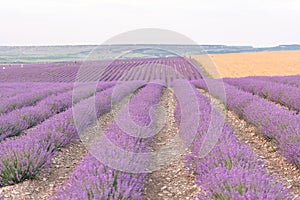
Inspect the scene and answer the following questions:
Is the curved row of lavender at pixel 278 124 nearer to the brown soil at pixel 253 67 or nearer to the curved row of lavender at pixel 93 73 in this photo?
the brown soil at pixel 253 67

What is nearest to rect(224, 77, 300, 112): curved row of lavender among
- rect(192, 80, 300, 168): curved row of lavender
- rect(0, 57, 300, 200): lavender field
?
rect(192, 80, 300, 168): curved row of lavender

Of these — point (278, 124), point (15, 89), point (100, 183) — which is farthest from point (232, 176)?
point (15, 89)

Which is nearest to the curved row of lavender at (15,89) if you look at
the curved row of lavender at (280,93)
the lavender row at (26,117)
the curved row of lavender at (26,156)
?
the lavender row at (26,117)

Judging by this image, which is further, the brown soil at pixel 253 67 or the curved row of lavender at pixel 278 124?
the brown soil at pixel 253 67

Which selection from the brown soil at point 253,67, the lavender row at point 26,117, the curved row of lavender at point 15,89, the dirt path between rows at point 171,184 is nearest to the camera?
the dirt path between rows at point 171,184

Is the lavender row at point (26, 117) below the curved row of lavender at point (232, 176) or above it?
below

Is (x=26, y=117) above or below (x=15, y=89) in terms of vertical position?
above

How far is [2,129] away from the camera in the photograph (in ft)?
18.4

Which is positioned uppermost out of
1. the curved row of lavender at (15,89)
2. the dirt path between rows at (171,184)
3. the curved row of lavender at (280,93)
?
the curved row of lavender at (280,93)

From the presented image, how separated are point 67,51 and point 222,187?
11847 centimetres

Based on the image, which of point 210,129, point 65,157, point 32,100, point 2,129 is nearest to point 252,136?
point 210,129

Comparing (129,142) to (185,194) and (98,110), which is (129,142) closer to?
(185,194)

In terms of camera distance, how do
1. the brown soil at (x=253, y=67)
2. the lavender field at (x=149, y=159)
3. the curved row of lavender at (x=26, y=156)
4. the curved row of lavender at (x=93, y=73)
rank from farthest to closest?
the brown soil at (x=253, y=67)
the curved row of lavender at (x=93, y=73)
the curved row of lavender at (x=26, y=156)
the lavender field at (x=149, y=159)

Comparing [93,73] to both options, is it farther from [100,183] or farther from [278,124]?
[100,183]
